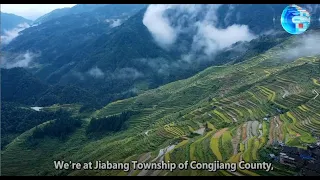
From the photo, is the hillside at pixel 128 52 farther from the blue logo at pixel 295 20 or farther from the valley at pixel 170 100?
the blue logo at pixel 295 20

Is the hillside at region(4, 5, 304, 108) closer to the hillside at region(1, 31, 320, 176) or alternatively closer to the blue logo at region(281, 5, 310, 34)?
the hillside at region(1, 31, 320, 176)

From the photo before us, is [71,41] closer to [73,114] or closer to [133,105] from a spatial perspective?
[73,114]

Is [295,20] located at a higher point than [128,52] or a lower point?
lower

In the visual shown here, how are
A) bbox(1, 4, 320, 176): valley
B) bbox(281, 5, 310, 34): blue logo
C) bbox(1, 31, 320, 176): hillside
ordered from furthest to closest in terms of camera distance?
bbox(1, 31, 320, 176): hillside
bbox(1, 4, 320, 176): valley
bbox(281, 5, 310, 34): blue logo

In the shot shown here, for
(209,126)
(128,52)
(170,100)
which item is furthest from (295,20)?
(128,52)

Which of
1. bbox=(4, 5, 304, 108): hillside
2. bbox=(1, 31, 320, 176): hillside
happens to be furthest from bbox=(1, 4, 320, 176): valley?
bbox=(4, 5, 304, 108): hillside

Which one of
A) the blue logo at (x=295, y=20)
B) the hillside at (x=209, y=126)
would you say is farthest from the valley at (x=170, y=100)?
the blue logo at (x=295, y=20)

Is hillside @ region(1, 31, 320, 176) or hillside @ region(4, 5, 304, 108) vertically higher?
hillside @ region(4, 5, 304, 108)

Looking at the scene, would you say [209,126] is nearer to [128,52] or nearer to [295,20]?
[295,20]
